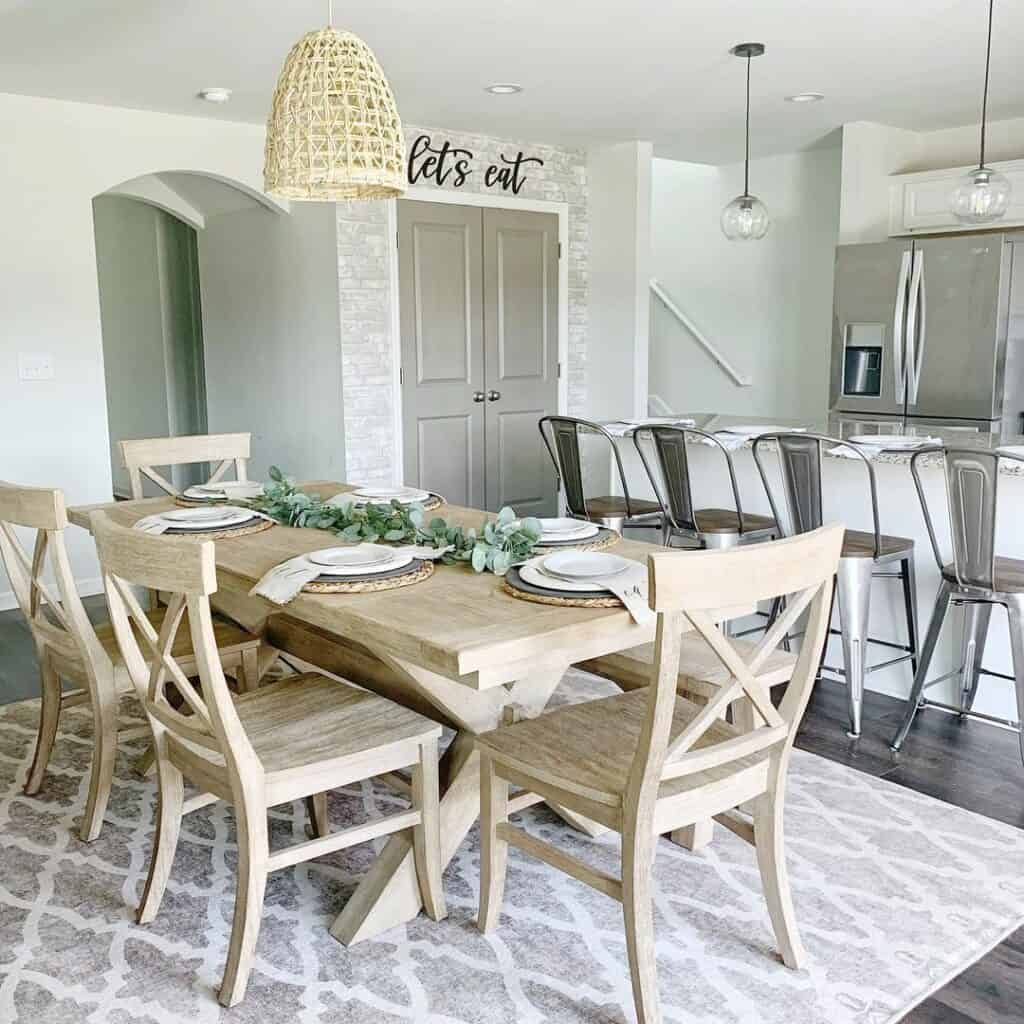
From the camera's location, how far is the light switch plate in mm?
4902

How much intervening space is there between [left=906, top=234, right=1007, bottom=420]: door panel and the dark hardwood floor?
2449 millimetres

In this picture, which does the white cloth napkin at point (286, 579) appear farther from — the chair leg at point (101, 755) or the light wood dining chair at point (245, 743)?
the chair leg at point (101, 755)

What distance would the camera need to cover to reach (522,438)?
6.51 metres

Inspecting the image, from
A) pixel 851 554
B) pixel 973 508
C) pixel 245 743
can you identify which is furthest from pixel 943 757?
pixel 245 743

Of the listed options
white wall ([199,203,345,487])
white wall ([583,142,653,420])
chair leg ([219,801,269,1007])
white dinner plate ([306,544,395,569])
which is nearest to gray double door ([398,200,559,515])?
white wall ([583,142,653,420])

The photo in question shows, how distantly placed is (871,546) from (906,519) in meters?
0.35

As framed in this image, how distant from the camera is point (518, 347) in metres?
6.38

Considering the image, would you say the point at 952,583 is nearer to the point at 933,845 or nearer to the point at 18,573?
the point at 933,845

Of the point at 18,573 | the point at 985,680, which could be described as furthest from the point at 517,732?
the point at 985,680

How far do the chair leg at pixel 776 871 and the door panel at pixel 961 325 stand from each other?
406 centimetres

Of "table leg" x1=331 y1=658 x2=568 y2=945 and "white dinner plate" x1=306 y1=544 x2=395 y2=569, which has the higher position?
"white dinner plate" x1=306 y1=544 x2=395 y2=569

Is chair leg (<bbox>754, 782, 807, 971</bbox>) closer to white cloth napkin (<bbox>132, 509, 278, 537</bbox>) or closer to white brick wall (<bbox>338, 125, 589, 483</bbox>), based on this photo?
white cloth napkin (<bbox>132, 509, 278, 537</bbox>)

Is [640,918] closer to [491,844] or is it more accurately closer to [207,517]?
[491,844]

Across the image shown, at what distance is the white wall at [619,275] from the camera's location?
20.6ft
